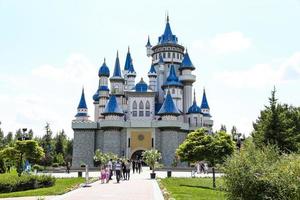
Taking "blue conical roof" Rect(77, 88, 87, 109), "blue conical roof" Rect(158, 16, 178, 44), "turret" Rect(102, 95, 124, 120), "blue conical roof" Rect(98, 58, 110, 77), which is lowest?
"turret" Rect(102, 95, 124, 120)

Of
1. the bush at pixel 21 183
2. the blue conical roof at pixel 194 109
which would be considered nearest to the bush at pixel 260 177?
the bush at pixel 21 183

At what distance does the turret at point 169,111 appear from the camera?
53688 mm

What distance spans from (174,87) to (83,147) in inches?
586

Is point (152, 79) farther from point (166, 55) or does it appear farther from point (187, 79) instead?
point (187, 79)

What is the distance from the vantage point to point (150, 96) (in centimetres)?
5853

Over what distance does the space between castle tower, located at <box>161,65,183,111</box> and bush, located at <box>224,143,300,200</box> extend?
151ft

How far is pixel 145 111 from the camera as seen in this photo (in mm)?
58406

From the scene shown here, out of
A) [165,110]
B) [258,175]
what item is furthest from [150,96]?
[258,175]

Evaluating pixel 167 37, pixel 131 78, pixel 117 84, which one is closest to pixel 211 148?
pixel 117 84

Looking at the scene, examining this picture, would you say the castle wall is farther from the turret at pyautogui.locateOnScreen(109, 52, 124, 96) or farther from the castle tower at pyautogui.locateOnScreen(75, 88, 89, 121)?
the turret at pyautogui.locateOnScreen(109, 52, 124, 96)

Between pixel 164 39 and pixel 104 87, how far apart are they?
38.6ft

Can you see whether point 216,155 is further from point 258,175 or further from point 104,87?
point 104,87

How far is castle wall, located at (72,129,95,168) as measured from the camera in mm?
56656

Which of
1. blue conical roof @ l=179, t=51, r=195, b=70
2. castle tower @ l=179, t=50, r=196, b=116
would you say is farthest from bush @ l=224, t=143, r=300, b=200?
blue conical roof @ l=179, t=51, r=195, b=70
